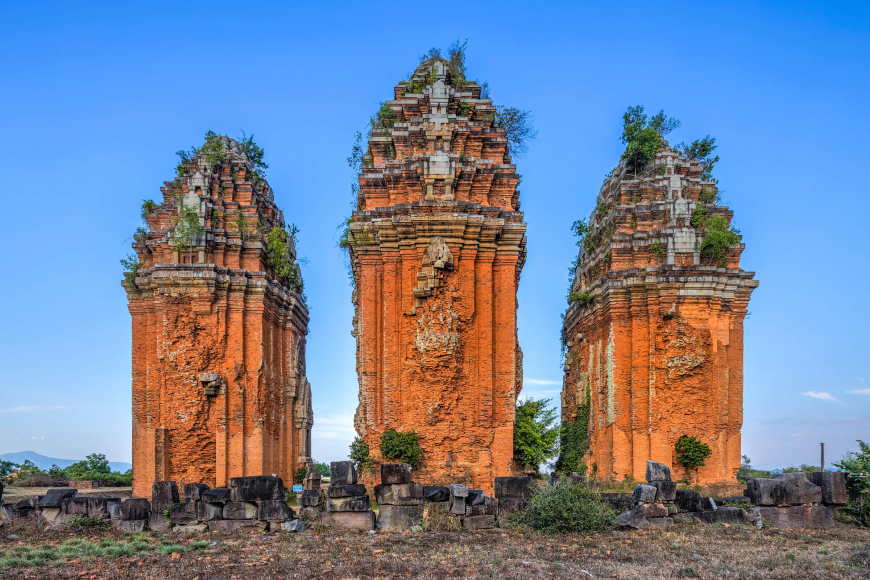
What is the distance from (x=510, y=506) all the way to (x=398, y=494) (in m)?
2.19

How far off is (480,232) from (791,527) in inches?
359

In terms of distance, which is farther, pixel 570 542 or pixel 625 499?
pixel 625 499

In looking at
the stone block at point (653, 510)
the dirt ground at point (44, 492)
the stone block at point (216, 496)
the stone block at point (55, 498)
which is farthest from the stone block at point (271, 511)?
the dirt ground at point (44, 492)

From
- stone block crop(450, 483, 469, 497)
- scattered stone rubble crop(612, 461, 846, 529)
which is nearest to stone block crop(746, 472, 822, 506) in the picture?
scattered stone rubble crop(612, 461, 846, 529)

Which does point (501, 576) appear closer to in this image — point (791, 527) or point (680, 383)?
point (791, 527)

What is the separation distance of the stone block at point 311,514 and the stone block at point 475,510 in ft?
9.32

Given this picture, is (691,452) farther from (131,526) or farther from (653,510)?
(131,526)

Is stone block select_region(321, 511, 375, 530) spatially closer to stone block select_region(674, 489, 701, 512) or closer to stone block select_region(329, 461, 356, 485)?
stone block select_region(329, 461, 356, 485)

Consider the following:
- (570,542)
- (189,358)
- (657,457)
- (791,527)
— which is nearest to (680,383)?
(657,457)

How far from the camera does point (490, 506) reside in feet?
41.3

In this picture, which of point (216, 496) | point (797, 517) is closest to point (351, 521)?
point (216, 496)

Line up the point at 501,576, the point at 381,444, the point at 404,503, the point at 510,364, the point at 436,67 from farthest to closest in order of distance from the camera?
the point at 436,67, the point at 510,364, the point at 381,444, the point at 404,503, the point at 501,576

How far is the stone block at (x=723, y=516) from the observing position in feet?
43.9

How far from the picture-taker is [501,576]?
29.1ft
